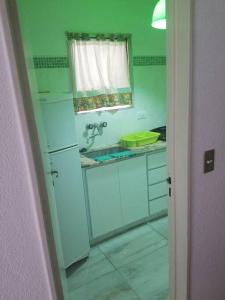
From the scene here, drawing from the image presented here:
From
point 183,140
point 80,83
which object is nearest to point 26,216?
point 183,140

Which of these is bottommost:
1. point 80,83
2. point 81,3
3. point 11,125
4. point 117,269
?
point 117,269

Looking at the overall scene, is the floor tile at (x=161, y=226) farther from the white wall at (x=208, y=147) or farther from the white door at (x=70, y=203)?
the white wall at (x=208, y=147)

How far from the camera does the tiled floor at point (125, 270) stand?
1759mm

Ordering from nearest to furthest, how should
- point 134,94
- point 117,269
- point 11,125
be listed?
point 11,125
point 117,269
point 134,94

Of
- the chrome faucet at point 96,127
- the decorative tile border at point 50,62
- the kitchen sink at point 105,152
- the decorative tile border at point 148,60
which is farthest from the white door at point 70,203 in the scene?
the decorative tile border at point 148,60

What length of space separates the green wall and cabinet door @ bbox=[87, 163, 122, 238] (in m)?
0.58

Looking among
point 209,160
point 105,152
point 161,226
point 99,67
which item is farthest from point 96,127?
point 209,160

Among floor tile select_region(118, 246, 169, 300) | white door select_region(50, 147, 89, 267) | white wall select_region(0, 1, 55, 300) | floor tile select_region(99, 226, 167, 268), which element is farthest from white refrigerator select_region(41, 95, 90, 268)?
white wall select_region(0, 1, 55, 300)

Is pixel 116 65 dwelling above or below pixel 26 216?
above

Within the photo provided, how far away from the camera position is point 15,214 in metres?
0.69

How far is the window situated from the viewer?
8.22 ft

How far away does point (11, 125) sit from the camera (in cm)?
64

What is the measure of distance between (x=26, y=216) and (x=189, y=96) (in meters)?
0.76

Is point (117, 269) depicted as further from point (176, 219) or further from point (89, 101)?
point (89, 101)
